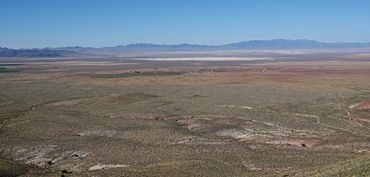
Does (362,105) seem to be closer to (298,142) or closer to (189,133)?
(298,142)

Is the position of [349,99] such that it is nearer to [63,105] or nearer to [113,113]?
[113,113]

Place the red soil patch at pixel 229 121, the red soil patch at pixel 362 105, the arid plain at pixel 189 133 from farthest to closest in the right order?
the red soil patch at pixel 362 105
the red soil patch at pixel 229 121
the arid plain at pixel 189 133

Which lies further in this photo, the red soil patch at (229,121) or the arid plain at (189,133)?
the red soil patch at (229,121)

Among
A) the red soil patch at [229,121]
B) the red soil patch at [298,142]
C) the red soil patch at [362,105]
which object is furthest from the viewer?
the red soil patch at [362,105]

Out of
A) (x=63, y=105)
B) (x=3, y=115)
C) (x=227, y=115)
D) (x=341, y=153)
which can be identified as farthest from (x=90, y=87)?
(x=341, y=153)

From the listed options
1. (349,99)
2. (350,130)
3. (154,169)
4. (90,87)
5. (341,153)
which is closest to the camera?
(154,169)

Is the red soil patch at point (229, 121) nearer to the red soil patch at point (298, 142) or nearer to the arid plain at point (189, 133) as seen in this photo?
the arid plain at point (189, 133)

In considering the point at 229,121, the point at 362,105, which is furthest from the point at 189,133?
the point at 362,105

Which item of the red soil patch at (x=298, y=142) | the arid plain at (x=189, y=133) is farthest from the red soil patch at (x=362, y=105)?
the red soil patch at (x=298, y=142)

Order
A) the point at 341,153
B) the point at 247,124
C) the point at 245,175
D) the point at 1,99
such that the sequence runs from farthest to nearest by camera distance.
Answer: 1. the point at 1,99
2. the point at 247,124
3. the point at 341,153
4. the point at 245,175

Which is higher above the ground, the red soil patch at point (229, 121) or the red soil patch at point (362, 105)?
the red soil patch at point (362, 105)

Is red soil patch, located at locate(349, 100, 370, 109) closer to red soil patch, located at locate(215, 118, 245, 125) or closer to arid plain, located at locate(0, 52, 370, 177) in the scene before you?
arid plain, located at locate(0, 52, 370, 177)
